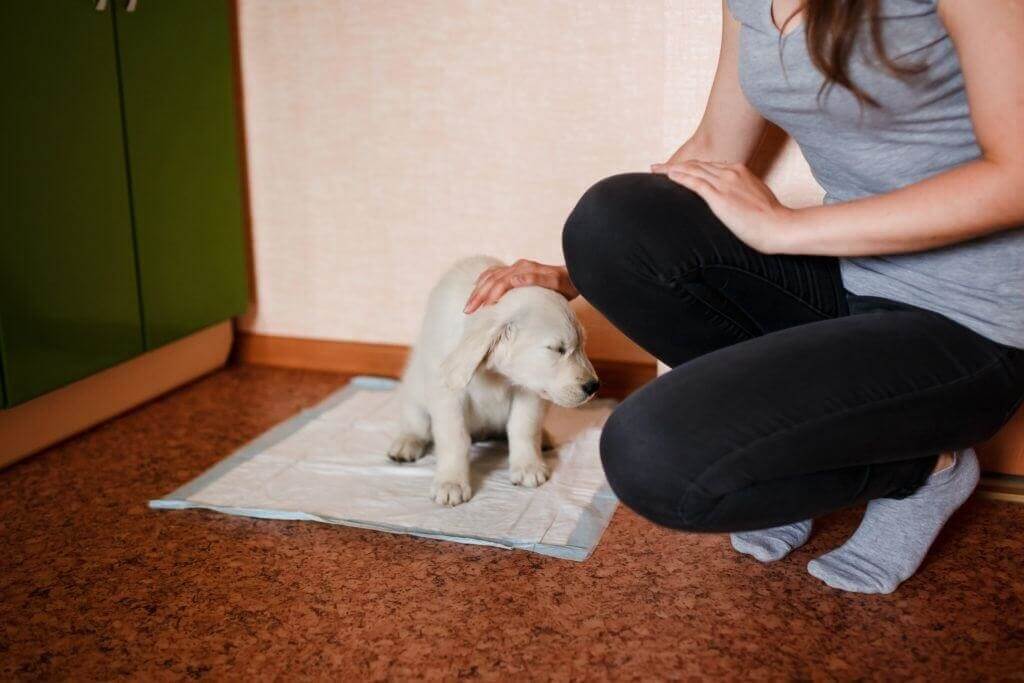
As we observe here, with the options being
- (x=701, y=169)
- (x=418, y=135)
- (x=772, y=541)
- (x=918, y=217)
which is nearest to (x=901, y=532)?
(x=772, y=541)

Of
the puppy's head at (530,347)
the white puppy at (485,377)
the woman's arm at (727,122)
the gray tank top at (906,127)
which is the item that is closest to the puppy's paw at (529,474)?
the white puppy at (485,377)

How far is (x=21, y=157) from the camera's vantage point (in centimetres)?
163

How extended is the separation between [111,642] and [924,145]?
4.14 feet

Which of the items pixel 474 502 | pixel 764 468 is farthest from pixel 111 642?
pixel 764 468

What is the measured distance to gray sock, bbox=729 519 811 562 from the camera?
139 cm

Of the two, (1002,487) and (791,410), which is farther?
(1002,487)

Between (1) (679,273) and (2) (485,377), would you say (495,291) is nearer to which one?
(2) (485,377)

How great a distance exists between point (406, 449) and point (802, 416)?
0.92 meters

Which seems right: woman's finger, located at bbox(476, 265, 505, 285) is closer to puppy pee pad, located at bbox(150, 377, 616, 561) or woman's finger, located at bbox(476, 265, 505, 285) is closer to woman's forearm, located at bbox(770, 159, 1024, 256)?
puppy pee pad, located at bbox(150, 377, 616, 561)

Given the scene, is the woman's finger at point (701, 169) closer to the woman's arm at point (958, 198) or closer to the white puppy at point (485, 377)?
the woman's arm at point (958, 198)

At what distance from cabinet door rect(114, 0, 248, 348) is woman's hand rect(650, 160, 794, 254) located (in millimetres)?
1220

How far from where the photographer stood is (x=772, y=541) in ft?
4.61

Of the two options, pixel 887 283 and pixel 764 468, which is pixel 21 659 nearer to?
pixel 764 468

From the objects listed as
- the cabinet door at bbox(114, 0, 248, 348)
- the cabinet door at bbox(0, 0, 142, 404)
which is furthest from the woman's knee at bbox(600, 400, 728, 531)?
the cabinet door at bbox(114, 0, 248, 348)
